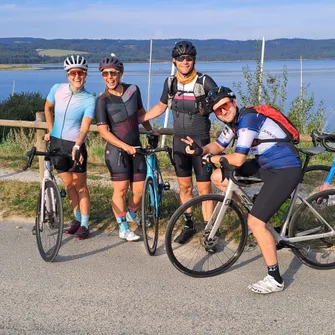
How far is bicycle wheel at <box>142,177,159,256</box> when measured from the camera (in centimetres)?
503

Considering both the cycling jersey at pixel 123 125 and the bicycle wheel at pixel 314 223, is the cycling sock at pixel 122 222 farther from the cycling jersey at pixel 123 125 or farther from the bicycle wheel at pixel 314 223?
the bicycle wheel at pixel 314 223

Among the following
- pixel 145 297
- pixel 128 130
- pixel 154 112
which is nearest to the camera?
pixel 145 297

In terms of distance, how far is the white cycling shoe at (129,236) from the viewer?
5.43m

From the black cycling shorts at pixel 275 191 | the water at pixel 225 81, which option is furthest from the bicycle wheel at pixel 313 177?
the water at pixel 225 81

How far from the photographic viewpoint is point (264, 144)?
13.5 feet

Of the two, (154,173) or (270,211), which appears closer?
(270,211)

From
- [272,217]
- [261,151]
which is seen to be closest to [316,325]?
[272,217]

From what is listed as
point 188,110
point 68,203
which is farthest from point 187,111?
point 68,203

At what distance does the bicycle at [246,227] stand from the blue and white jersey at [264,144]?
0.88ft

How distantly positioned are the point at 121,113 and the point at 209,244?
1729 mm

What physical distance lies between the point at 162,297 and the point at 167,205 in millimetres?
2496

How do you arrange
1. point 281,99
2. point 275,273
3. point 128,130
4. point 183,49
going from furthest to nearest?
1. point 281,99
2. point 128,130
3. point 183,49
4. point 275,273

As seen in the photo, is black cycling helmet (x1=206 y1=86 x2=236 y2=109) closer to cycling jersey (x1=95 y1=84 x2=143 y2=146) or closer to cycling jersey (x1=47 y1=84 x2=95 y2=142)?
cycling jersey (x1=95 y1=84 x2=143 y2=146)

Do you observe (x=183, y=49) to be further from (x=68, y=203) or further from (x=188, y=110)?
(x=68, y=203)
